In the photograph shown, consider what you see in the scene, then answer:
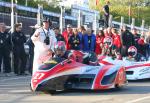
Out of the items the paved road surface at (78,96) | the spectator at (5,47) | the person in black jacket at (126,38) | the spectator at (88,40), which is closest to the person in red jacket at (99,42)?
the person in black jacket at (126,38)

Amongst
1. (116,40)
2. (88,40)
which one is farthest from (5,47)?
(116,40)

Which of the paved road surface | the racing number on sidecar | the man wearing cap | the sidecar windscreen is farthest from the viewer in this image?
the man wearing cap

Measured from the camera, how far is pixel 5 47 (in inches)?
745

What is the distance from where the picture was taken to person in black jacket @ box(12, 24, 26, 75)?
18.8 m

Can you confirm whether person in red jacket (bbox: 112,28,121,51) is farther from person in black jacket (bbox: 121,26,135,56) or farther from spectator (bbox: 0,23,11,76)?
spectator (bbox: 0,23,11,76)

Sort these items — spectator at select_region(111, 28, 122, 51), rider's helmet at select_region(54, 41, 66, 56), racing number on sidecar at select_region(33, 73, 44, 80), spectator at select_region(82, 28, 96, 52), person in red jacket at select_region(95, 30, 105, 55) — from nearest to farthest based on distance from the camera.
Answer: racing number on sidecar at select_region(33, 73, 44, 80) < rider's helmet at select_region(54, 41, 66, 56) < spectator at select_region(82, 28, 96, 52) < person in red jacket at select_region(95, 30, 105, 55) < spectator at select_region(111, 28, 122, 51)

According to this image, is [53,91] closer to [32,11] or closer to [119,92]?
[119,92]

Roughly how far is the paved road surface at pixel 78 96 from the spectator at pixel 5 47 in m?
3.95

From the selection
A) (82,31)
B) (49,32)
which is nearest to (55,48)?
(49,32)

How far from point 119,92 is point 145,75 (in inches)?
130

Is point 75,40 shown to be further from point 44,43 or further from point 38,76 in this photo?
point 38,76

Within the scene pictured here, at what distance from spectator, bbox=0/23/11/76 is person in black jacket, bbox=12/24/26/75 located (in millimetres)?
218

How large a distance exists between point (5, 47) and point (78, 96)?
22.8ft

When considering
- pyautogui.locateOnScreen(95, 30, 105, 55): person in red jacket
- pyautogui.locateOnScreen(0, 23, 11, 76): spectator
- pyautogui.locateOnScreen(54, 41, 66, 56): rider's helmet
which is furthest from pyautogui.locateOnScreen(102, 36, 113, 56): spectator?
pyautogui.locateOnScreen(54, 41, 66, 56): rider's helmet
